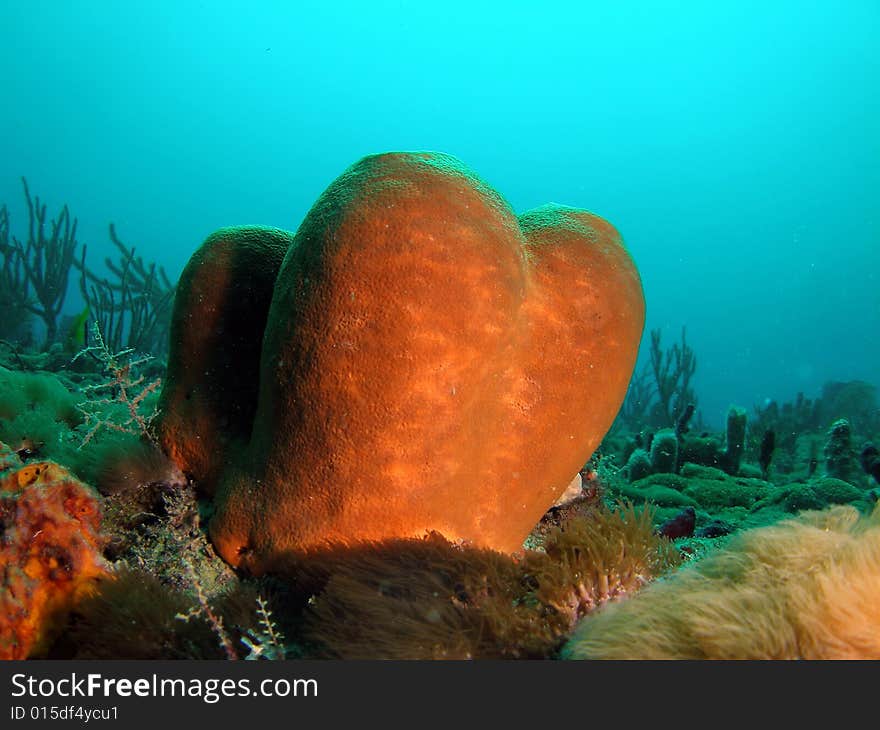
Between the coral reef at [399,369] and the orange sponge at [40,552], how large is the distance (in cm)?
59

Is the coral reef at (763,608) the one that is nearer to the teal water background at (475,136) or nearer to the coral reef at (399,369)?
the coral reef at (399,369)

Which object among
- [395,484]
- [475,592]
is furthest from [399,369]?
[475,592]

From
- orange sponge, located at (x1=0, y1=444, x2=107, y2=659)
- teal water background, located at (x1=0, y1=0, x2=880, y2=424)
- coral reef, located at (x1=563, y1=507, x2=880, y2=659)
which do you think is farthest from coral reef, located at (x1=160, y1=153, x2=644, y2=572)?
teal water background, located at (x1=0, y1=0, x2=880, y2=424)

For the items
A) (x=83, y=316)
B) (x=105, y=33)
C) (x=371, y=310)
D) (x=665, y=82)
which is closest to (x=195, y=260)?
(x=371, y=310)

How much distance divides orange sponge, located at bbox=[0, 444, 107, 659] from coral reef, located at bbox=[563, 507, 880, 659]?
198 centimetres

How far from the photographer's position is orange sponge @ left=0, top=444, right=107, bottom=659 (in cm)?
198

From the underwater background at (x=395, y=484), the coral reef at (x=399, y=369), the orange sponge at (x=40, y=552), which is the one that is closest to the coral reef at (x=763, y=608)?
the underwater background at (x=395, y=484)

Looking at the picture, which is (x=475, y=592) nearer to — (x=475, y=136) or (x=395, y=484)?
(x=395, y=484)

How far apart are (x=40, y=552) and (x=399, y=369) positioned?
1.65m

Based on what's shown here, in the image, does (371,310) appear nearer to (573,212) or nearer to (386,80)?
(573,212)

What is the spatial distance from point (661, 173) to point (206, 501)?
462ft

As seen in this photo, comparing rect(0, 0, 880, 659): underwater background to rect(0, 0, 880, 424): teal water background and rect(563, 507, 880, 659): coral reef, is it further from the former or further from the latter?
rect(0, 0, 880, 424): teal water background

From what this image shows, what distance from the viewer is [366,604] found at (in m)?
1.91

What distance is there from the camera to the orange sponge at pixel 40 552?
1984 mm
